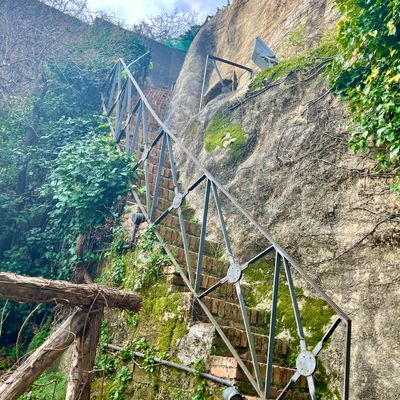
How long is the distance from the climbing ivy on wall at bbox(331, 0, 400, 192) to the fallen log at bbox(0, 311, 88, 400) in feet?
8.31

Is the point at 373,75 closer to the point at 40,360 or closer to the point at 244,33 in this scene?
the point at 40,360

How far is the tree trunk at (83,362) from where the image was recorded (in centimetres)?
272

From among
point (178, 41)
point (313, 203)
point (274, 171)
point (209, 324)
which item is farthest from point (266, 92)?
point (178, 41)

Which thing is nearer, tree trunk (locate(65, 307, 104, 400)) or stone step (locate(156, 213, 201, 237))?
tree trunk (locate(65, 307, 104, 400))

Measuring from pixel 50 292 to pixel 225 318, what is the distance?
1410 mm

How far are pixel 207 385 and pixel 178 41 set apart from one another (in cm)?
1228

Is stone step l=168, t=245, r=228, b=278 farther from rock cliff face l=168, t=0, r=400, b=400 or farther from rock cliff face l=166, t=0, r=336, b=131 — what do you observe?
rock cliff face l=166, t=0, r=336, b=131

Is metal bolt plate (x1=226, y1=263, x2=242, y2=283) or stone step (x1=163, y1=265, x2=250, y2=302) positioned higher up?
metal bolt plate (x1=226, y1=263, x2=242, y2=283)

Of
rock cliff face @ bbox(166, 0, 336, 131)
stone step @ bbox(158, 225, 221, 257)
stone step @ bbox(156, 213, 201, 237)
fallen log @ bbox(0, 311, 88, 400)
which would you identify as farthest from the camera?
rock cliff face @ bbox(166, 0, 336, 131)

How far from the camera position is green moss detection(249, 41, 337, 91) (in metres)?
4.66

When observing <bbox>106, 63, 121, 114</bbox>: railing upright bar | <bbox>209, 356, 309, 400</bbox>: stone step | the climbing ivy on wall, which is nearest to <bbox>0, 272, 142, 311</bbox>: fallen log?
<bbox>209, 356, 309, 400</bbox>: stone step

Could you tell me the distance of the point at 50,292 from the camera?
2.62 meters

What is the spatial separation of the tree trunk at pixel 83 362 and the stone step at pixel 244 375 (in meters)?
0.83

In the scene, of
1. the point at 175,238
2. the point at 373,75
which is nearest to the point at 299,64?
the point at 373,75
